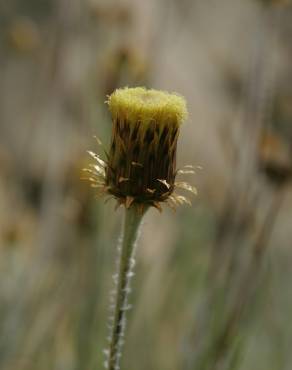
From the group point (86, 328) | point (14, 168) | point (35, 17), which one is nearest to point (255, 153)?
point (86, 328)

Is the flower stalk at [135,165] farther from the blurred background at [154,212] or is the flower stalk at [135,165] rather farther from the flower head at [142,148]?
the blurred background at [154,212]

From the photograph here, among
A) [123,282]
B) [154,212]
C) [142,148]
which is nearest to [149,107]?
[142,148]

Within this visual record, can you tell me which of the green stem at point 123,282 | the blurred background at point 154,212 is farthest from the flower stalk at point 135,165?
the blurred background at point 154,212

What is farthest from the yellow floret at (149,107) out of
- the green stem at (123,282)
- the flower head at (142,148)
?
the green stem at (123,282)

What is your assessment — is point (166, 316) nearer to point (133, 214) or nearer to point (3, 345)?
point (3, 345)

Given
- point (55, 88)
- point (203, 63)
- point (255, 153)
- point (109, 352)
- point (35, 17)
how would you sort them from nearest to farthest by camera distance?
point (109, 352) < point (255, 153) < point (55, 88) < point (35, 17) < point (203, 63)

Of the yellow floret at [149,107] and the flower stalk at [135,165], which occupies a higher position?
the yellow floret at [149,107]

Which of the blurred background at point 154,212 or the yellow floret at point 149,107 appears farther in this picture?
the blurred background at point 154,212

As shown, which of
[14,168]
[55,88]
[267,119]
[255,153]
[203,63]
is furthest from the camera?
[203,63]
